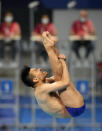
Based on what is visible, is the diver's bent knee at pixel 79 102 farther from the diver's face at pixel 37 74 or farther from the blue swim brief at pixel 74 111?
the diver's face at pixel 37 74

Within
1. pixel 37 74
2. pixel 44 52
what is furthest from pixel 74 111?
pixel 44 52

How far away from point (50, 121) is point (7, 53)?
58.9 inches

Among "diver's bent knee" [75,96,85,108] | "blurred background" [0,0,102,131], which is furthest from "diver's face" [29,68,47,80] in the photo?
"blurred background" [0,0,102,131]

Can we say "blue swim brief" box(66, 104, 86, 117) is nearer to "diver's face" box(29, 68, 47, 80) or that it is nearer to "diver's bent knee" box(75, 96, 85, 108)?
"diver's bent knee" box(75, 96, 85, 108)

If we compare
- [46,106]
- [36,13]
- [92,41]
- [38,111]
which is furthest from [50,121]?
[46,106]

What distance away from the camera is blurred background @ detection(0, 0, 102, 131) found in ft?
22.7

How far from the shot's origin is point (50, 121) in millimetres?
7289

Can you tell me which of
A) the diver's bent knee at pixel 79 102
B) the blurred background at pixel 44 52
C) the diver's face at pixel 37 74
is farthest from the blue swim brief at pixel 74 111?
the blurred background at pixel 44 52

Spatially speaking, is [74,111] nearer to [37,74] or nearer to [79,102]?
[79,102]

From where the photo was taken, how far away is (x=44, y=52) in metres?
7.14

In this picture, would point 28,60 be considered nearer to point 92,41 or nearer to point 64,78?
point 92,41

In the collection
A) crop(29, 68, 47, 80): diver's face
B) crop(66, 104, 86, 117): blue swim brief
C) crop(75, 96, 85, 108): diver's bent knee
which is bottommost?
crop(66, 104, 86, 117): blue swim brief

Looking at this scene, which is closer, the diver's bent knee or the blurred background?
the diver's bent knee

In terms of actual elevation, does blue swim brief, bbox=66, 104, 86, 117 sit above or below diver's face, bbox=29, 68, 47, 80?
below
